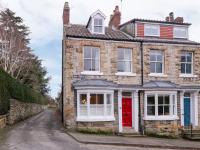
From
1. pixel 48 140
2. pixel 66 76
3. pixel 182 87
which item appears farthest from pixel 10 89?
pixel 182 87

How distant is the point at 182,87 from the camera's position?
1122 inches

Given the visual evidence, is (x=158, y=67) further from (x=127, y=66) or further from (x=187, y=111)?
(x=187, y=111)

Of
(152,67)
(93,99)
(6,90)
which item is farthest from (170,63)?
(6,90)

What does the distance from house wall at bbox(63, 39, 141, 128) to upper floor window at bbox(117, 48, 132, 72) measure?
268 mm

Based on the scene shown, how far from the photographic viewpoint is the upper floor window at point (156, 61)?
2839 cm

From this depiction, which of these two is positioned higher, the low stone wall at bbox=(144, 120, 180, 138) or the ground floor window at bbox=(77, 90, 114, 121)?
Result: the ground floor window at bbox=(77, 90, 114, 121)

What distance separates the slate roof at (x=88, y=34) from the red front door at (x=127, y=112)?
489 centimetres

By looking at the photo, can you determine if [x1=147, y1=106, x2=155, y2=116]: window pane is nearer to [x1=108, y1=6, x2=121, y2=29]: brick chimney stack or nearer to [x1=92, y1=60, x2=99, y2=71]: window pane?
[x1=92, y1=60, x2=99, y2=71]: window pane

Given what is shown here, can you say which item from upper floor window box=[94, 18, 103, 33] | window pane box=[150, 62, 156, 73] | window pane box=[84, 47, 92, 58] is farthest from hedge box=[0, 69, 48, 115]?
window pane box=[150, 62, 156, 73]

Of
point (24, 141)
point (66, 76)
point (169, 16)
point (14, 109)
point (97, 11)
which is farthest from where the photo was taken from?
point (169, 16)

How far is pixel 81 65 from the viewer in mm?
26219

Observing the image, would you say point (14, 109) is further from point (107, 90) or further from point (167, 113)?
point (167, 113)

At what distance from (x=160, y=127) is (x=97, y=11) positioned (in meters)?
10.2

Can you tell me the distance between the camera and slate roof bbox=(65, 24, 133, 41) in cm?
2655
